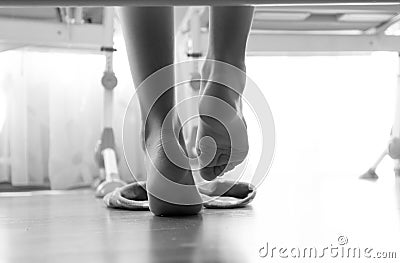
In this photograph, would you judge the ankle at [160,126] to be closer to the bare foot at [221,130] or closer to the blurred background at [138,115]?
the bare foot at [221,130]

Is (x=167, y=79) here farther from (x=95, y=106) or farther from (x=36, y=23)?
(x=95, y=106)

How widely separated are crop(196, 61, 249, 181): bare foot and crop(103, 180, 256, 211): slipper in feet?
0.57

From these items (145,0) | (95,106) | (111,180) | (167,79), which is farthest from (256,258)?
(95,106)

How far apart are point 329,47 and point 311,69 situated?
245 mm

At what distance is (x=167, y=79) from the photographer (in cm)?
85

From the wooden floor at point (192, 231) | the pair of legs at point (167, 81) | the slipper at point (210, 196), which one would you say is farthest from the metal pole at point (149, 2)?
the slipper at point (210, 196)

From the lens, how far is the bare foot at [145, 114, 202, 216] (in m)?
0.82

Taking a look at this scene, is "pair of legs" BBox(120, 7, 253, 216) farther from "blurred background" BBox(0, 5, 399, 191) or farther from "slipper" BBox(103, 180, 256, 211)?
"blurred background" BBox(0, 5, 399, 191)

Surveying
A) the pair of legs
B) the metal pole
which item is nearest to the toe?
the pair of legs

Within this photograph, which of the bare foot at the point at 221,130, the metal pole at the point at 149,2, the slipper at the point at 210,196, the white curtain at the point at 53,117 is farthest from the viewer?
the white curtain at the point at 53,117

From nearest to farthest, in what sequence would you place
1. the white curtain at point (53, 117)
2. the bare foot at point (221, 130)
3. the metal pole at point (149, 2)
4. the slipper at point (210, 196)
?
the metal pole at point (149, 2) < the bare foot at point (221, 130) < the slipper at point (210, 196) < the white curtain at point (53, 117)

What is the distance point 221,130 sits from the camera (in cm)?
81

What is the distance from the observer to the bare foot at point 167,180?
819mm

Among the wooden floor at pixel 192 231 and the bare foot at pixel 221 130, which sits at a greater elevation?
the bare foot at pixel 221 130
